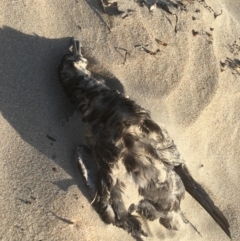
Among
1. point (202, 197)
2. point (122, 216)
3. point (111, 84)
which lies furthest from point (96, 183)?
point (111, 84)

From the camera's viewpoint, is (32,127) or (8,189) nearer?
(8,189)

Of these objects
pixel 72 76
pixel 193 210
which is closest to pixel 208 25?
pixel 72 76

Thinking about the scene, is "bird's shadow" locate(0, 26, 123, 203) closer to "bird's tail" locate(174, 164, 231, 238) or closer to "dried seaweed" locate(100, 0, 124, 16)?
"dried seaweed" locate(100, 0, 124, 16)

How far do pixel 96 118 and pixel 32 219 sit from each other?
3.36 feet

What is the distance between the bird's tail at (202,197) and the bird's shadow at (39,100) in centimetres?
89

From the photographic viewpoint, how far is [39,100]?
4004 millimetres

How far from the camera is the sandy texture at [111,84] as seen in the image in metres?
3.71

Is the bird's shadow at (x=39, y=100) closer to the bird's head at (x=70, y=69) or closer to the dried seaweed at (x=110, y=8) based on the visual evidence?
the bird's head at (x=70, y=69)

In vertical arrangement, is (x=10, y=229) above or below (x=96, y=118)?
below

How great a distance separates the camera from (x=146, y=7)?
4492 millimetres

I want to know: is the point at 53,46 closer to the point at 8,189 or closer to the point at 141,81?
the point at 141,81

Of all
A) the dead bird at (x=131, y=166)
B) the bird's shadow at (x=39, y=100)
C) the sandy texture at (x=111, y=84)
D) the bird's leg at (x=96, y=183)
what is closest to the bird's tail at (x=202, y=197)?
the dead bird at (x=131, y=166)

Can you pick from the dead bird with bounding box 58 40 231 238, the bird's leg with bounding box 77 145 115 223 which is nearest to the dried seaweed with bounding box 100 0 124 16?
the dead bird with bounding box 58 40 231 238

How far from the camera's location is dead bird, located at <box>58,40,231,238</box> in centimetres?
355
